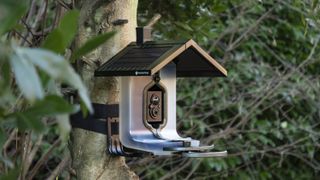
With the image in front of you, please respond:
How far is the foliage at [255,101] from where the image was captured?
4504 millimetres

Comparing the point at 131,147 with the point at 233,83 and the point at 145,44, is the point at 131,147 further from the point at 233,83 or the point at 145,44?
the point at 233,83

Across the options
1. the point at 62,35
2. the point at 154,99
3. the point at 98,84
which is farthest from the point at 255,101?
the point at 62,35

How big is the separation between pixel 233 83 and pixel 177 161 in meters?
0.66

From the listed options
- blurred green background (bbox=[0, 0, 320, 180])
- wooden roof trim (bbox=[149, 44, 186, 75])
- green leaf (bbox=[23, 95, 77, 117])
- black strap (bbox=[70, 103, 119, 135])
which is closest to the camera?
green leaf (bbox=[23, 95, 77, 117])

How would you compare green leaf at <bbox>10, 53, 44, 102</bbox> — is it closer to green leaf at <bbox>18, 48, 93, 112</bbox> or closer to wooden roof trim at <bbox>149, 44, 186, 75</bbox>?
green leaf at <bbox>18, 48, 93, 112</bbox>

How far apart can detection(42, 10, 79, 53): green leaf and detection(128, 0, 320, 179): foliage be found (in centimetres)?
310

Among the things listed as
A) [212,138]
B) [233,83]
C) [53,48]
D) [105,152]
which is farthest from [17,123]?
[233,83]

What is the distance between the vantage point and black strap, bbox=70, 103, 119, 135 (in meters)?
2.13

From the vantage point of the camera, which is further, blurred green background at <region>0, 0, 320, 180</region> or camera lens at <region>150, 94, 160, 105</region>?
blurred green background at <region>0, 0, 320, 180</region>

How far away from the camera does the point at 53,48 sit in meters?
1.07

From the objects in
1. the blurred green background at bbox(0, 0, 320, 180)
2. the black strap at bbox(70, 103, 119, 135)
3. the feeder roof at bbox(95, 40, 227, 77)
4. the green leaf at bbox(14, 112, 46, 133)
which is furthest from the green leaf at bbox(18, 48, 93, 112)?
the blurred green background at bbox(0, 0, 320, 180)

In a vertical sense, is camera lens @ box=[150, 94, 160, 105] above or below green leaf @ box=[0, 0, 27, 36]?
below

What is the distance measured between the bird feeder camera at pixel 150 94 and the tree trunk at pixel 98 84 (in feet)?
0.11

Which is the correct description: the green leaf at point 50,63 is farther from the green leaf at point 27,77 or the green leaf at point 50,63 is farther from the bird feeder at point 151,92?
the bird feeder at point 151,92
